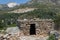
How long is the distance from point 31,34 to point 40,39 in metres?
2.34

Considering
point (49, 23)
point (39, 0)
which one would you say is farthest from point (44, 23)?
point (39, 0)

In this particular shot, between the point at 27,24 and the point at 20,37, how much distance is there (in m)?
2.00

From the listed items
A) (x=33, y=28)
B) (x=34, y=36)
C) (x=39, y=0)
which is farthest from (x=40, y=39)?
(x=39, y=0)

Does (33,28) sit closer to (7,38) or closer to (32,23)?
(32,23)

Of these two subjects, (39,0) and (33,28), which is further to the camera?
(39,0)

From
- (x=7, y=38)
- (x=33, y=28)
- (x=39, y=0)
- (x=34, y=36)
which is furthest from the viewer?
(x=39, y=0)

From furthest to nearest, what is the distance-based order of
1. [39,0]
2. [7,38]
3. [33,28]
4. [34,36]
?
[39,0] < [33,28] < [34,36] < [7,38]

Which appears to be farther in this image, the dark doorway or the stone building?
the dark doorway

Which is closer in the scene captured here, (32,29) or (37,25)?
(37,25)

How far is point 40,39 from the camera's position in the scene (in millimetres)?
18125

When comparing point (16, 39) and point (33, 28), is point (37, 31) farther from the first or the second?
point (16, 39)

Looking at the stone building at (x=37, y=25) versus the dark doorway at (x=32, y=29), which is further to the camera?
the dark doorway at (x=32, y=29)

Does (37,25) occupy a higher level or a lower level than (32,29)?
higher

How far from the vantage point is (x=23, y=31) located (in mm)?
19859
